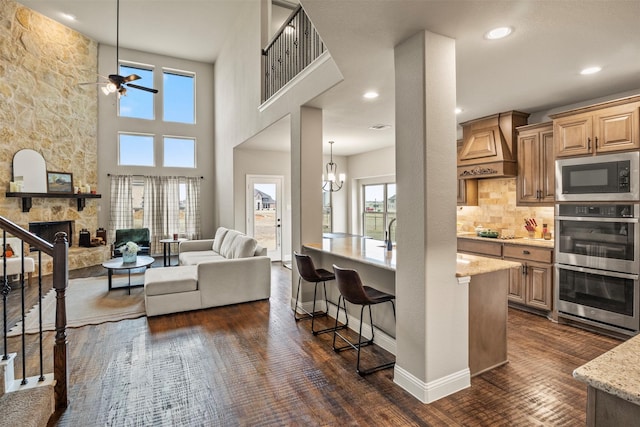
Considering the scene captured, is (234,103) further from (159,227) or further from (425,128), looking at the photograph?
(425,128)

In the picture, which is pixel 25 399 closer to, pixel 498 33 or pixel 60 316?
pixel 60 316

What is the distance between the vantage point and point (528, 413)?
2.24 meters

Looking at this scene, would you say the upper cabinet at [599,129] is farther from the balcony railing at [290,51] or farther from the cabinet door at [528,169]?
the balcony railing at [290,51]

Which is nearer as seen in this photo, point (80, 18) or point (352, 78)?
point (352, 78)

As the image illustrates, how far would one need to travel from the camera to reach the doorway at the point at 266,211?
7.73 m

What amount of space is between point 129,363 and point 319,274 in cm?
195

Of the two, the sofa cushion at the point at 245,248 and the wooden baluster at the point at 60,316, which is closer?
the wooden baluster at the point at 60,316

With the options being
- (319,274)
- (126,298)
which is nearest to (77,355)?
(126,298)

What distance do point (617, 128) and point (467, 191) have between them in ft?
6.78

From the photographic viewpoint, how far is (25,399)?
2057mm

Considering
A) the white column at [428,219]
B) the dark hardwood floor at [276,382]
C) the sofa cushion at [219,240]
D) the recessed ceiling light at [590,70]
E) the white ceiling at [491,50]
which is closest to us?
the white ceiling at [491,50]

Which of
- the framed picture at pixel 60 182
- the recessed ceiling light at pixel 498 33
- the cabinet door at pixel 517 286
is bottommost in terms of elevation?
the cabinet door at pixel 517 286

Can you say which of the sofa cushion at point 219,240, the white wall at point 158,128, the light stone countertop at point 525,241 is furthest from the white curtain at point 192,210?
the light stone countertop at point 525,241

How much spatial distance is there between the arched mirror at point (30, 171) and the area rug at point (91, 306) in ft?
7.11
